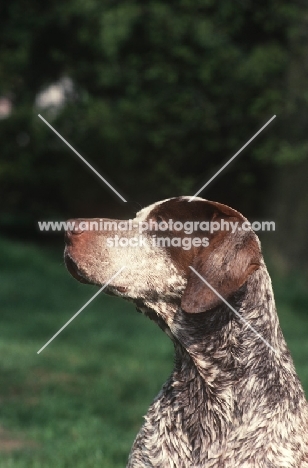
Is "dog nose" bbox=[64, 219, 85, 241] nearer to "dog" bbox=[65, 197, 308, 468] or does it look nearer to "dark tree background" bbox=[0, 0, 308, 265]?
"dog" bbox=[65, 197, 308, 468]

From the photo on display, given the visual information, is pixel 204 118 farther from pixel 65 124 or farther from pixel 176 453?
pixel 176 453

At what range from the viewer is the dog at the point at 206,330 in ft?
11.5

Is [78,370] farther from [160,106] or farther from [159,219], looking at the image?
[160,106]

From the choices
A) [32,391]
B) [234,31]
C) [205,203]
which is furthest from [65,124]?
[205,203]

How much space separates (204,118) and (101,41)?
2.21 metres

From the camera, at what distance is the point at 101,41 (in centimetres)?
1447

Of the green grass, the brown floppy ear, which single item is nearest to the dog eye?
the brown floppy ear

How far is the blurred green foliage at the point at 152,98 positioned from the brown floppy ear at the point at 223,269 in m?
8.86

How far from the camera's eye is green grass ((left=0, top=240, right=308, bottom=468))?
6.11 metres

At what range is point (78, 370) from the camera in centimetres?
849

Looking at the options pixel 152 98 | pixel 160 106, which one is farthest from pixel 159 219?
pixel 160 106

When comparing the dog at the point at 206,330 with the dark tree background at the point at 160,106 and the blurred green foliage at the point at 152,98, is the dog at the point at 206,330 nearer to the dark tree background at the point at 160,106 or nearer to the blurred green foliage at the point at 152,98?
the blurred green foliage at the point at 152,98

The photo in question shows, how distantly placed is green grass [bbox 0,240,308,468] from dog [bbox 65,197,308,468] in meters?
1.99

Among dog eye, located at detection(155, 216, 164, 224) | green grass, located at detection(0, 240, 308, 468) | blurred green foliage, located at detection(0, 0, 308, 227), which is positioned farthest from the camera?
blurred green foliage, located at detection(0, 0, 308, 227)
